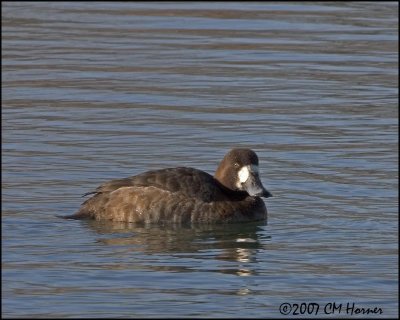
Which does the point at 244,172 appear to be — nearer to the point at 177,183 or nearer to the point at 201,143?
the point at 177,183

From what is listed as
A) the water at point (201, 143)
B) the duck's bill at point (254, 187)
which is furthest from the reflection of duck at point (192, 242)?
the duck's bill at point (254, 187)

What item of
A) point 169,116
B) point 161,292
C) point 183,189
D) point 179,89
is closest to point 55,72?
point 179,89

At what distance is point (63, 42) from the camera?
24.7m

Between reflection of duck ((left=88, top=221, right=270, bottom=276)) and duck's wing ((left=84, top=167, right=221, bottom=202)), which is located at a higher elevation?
duck's wing ((left=84, top=167, right=221, bottom=202))

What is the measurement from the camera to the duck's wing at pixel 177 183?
1415cm

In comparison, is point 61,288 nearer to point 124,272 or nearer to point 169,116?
Result: point 124,272

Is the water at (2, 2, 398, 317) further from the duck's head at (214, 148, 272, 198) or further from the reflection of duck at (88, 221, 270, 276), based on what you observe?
the duck's head at (214, 148, 272, 198)

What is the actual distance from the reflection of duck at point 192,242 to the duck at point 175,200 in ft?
0.33

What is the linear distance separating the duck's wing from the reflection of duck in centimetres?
33

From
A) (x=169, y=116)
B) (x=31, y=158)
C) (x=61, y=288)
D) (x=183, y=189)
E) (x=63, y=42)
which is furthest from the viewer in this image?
(x=63, y=42)

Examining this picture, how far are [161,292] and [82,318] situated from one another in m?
0.87

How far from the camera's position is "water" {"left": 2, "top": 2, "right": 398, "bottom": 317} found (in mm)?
11711
